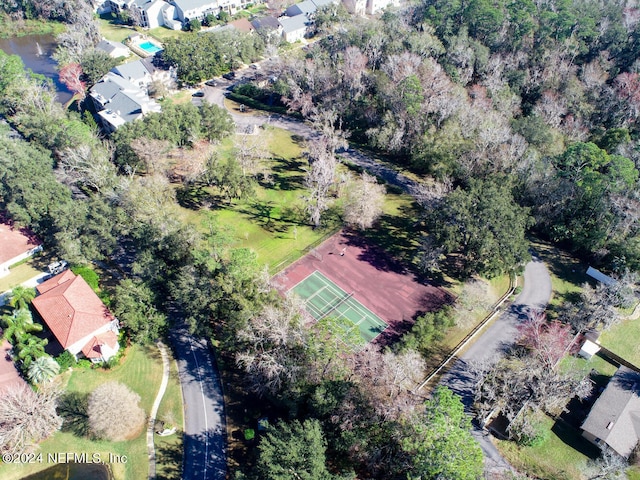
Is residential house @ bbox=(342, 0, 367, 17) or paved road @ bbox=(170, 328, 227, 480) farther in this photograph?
residential house @ bbox=(342, 0, 367, 17)

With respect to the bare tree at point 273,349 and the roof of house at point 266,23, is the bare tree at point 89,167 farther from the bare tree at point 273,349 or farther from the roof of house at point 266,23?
the roof of house at point 266,23

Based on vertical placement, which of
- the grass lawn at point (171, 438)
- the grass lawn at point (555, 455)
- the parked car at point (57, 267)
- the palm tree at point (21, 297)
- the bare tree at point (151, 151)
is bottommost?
the grass lawn at point (171, 438)

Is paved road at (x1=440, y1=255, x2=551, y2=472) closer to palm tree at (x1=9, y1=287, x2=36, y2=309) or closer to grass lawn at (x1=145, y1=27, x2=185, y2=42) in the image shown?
palm tree at (x1=9, y1=287, x2=36, y2=309)

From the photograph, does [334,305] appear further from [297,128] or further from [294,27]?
[294,27]

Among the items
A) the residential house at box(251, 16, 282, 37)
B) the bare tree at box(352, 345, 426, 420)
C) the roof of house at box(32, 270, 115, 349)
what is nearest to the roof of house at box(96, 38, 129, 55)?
the residential house at box(251, 16, 282, 37)

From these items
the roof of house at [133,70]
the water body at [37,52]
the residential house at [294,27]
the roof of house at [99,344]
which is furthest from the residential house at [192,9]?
the roof of house at [99,344]
